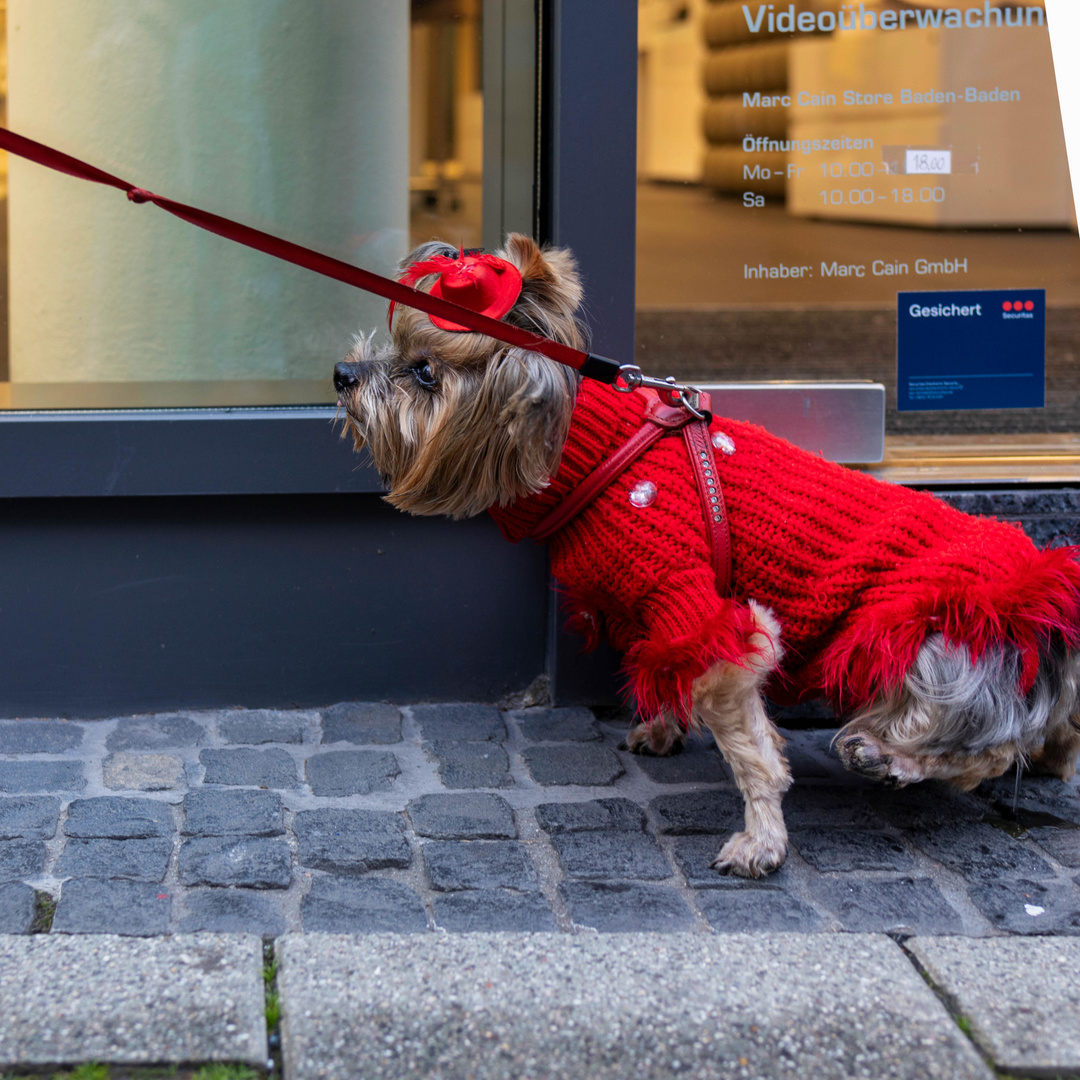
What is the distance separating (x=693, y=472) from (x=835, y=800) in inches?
40.6

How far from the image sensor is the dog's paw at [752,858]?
2.82m

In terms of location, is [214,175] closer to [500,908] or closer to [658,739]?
[658,739]

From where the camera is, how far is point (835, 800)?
3270mm

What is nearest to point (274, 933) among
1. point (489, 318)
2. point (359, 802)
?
point (359, 802)

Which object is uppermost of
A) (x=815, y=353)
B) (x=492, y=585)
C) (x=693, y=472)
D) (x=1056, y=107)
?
(x=1056, y=107)

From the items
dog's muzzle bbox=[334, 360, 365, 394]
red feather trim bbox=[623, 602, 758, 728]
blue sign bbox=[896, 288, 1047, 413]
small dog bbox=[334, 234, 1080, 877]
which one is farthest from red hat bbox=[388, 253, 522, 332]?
blue sign bbox=[896, 288, 1047, 413]

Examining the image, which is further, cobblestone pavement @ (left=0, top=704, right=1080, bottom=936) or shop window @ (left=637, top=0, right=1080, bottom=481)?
shop window @ (left=637, top=0, right=1080, bottom=481)

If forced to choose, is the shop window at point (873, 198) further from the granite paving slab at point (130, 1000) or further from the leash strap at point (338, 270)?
the granite paving slab at point (130, 1000)

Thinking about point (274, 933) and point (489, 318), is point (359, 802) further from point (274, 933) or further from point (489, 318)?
point (489, 318)

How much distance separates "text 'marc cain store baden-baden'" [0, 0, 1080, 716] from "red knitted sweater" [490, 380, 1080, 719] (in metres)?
0.91

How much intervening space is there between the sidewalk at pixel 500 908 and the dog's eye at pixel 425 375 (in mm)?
1099

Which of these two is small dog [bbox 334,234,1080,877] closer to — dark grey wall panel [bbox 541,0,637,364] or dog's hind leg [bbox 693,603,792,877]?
dog's hind leg [bbox 693,603,792,877]

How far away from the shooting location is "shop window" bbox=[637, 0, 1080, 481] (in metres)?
3.96

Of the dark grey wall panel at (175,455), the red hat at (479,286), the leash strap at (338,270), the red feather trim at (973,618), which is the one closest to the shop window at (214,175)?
the dark grey wall panel at (175,455)
